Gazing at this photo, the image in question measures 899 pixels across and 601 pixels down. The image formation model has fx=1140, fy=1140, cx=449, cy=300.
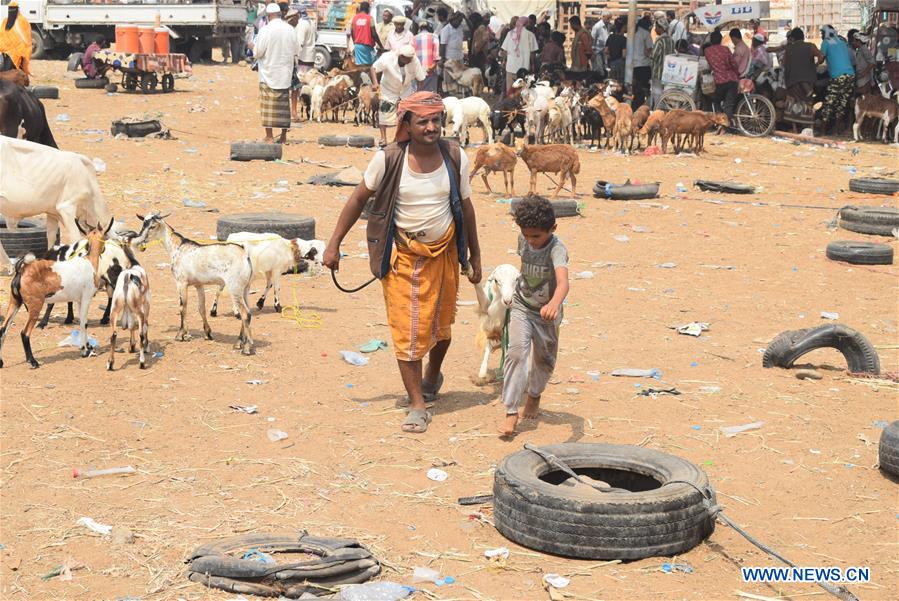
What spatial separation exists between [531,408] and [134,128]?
1380cm

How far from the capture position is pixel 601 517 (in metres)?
4.84

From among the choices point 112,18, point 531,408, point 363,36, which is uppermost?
point 112,18

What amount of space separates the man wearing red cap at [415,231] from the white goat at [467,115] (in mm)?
13835

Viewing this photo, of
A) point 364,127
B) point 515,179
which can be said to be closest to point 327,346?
point 515,179

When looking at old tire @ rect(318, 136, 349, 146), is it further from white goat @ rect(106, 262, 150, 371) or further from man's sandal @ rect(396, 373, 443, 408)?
man's sandal @ rect(396, 373, 443, 408)

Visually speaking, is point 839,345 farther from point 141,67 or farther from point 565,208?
point 141,67

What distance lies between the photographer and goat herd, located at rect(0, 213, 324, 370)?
7.50 metres

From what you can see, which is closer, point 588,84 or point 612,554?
point 612,554

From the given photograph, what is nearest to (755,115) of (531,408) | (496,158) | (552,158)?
(552,158)

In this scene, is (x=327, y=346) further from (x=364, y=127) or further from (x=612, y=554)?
(x=364, y=127)

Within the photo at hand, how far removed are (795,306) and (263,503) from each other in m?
5.89

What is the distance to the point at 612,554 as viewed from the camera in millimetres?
4863

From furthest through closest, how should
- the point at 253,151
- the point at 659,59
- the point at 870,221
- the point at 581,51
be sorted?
the point at 581,51 → the point at 659,59 → the point at 253,151 → the point at 870,221

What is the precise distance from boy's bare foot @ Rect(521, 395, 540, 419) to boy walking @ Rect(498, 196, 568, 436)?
0.21 metres
